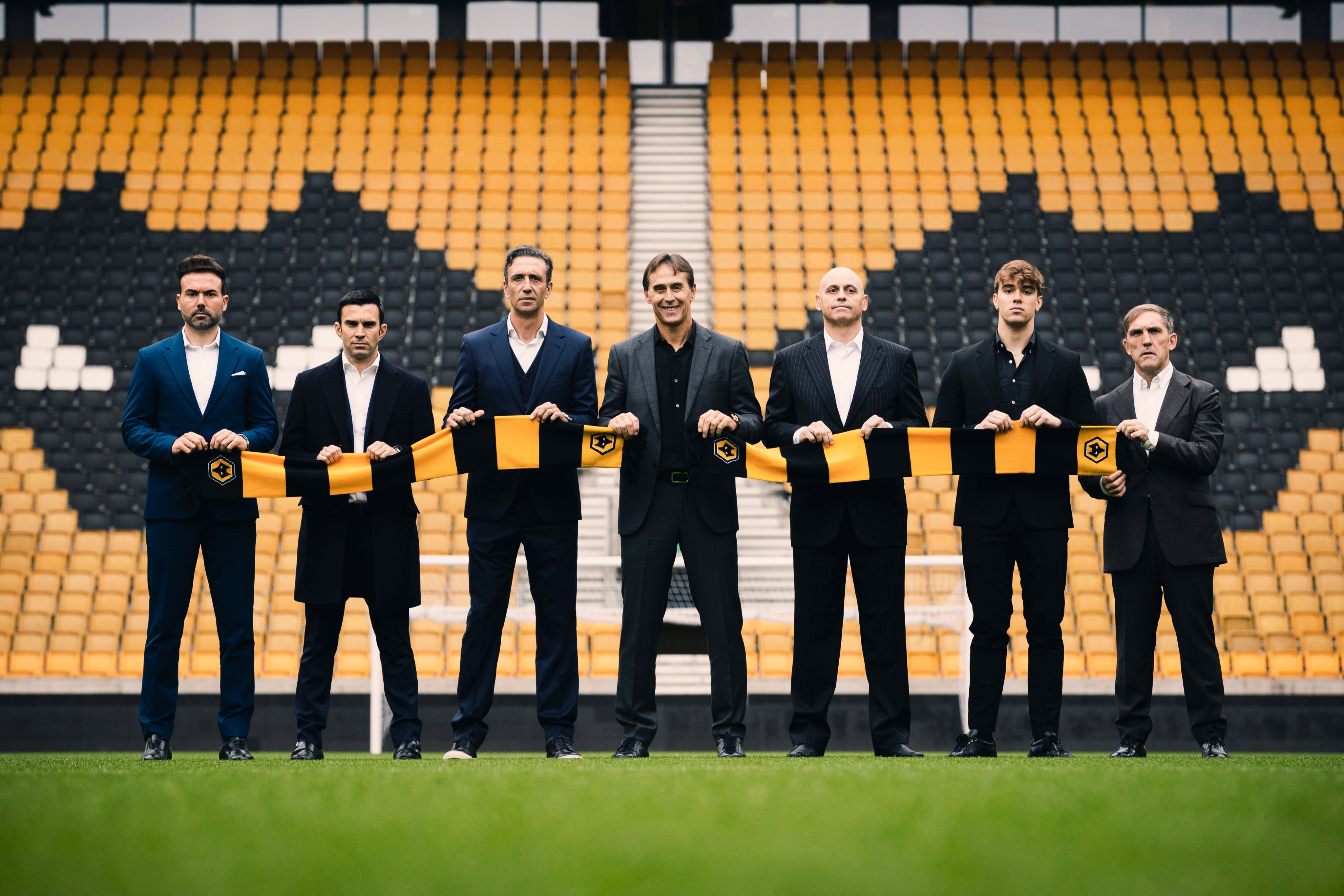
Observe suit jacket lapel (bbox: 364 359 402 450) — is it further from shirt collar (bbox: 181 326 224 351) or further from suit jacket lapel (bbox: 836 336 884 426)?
suit jacket lapel (bbox: 836 336 884 426)

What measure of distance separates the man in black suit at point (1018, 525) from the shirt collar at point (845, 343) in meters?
0.36

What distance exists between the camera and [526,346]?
4.75 meters

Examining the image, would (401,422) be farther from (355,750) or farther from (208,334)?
(355,750)

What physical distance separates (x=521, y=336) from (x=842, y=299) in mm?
1299

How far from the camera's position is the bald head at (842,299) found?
4.58 metres

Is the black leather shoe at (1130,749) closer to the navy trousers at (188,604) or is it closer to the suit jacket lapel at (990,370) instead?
the suit jacket lapel at (990,370)

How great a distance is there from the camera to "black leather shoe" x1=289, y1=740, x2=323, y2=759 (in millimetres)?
4383

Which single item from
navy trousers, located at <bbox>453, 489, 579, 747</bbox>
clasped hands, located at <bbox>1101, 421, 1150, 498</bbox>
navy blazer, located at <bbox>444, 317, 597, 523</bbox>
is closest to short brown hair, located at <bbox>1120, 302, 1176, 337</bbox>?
clasped hands, located at <bbox>1101, 421, 1150, 498</bbox>

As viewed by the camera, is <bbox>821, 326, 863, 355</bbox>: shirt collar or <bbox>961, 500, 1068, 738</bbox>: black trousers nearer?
<bbox>961, 500, 1068, 738</bbox>: black trousers

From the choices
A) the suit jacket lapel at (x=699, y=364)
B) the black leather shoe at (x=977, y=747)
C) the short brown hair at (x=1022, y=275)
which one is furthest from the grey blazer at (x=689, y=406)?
the black leather shoe at (x=977, y=747)

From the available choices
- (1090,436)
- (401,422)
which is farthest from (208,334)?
(1090,436)

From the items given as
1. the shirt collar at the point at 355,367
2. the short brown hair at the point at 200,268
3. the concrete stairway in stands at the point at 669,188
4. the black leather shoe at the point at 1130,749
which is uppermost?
the concrete stairway in stands at the point at 669,188

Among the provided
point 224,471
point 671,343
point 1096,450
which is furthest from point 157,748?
point 1096,450

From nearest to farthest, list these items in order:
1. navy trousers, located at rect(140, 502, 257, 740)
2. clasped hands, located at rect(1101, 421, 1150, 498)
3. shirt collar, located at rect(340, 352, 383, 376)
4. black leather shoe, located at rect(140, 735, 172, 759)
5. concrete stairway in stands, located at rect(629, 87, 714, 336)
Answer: black leather shoe, located at rect(140, 735, 172, 759)
navy trousers, located at rect(140, 502, 257, 740)
clasped hands, located at rect(1101, 421, 1150, 498)
shirt collar, located at rect(340, 352, 383, 376)
concrete stairway in stands, located at rect(629, 87, 714, 336)
